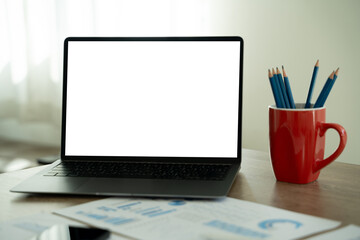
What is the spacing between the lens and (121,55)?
36.2 inches

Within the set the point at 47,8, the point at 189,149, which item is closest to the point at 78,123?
the point at 189,149

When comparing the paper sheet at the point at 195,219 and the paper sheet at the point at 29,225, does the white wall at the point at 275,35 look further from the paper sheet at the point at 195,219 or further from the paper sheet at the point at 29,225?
the paper sheet at the point at 29,225

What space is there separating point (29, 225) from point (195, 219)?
0.72ft

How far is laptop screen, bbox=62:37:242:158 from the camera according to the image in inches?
35.0

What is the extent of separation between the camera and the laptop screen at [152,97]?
2.91ft

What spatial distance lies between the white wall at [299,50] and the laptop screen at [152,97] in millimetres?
1260

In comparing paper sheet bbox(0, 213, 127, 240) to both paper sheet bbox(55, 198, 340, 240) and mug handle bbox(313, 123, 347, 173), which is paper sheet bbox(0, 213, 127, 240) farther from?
mug handle bbox(313, 123, 347, 173)

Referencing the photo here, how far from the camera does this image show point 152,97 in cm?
91

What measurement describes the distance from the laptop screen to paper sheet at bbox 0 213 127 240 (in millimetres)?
286

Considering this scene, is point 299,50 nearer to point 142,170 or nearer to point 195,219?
point 142,170

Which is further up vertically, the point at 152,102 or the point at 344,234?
the point at 152,102

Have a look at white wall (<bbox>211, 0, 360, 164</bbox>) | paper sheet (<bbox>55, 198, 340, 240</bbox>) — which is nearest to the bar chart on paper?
paper sheet (<bbox>55, 198, 340, 240</bbox>)

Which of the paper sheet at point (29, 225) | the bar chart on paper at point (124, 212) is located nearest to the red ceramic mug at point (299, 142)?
the bar chart on paper at point (124, 212)

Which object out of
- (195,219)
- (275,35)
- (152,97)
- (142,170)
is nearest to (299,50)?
(275,35)
